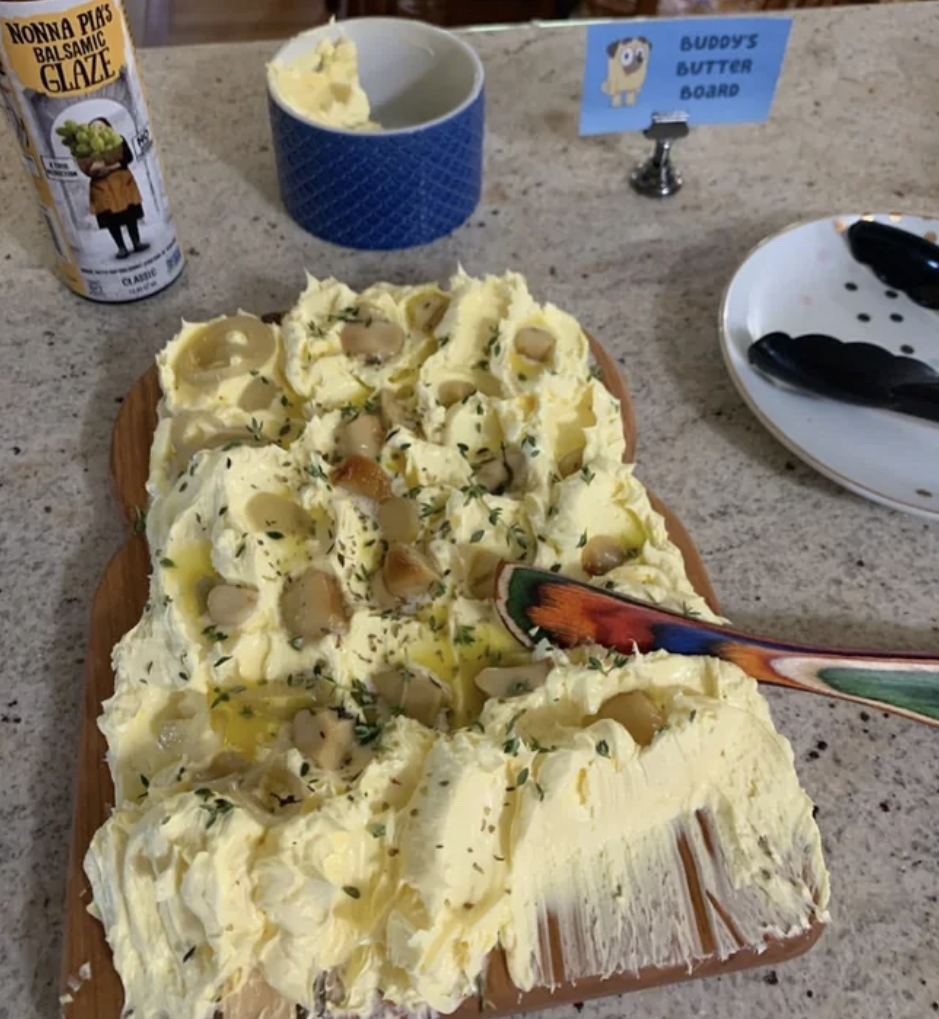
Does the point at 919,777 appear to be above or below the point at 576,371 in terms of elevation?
below

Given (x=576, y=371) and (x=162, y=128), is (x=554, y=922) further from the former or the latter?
(x=162, y=128)

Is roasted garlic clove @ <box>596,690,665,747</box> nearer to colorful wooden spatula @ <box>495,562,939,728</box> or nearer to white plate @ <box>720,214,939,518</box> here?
colorful wooden spatula @ <box>495,562,939,728</box>

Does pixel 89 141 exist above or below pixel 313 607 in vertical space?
above

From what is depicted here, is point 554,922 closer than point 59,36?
Yes

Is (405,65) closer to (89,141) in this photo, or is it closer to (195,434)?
(89,141)

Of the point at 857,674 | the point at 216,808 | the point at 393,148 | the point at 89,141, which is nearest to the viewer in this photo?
the point at 216,808

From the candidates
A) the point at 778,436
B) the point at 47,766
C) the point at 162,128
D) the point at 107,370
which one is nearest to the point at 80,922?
the point at 47,766

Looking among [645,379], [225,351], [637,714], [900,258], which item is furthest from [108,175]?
[900,258]
